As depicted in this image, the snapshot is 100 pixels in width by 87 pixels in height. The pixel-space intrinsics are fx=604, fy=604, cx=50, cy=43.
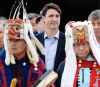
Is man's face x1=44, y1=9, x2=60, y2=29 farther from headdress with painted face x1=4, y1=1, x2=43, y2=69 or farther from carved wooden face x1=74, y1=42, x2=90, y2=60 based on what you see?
carved wooden face x1=74, y1=42, x2=90, y2=60

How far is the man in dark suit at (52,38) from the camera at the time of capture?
5.78 metres

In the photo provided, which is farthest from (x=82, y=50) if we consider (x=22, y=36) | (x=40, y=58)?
(x=22, y=36)

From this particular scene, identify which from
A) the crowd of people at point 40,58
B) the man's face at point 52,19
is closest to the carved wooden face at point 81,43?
the crowd of people at point 40,58

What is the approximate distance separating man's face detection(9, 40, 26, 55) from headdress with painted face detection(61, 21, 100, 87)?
412 millimetres

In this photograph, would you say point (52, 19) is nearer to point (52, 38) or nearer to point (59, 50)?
point (52, 38)

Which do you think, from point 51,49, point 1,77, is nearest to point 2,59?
point 1,77

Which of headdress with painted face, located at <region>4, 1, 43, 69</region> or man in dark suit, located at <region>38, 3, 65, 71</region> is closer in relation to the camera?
headdress with painted face, located at <region>4, 1, 43, 69</region>

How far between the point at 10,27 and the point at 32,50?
298 mm

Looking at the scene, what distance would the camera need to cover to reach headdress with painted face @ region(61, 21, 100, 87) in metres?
5.44

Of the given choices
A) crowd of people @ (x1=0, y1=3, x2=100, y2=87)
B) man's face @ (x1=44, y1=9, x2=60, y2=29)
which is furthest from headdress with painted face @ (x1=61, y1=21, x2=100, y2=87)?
man's face @ (x1=44, y1=9, x2=60, y2=29)

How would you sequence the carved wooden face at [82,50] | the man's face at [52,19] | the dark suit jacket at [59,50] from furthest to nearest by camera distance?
the man's face at [52,19], the dark suit jacket at [59,50], the carved wooden face at [82,50]

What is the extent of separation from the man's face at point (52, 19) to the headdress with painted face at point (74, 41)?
16.0 inches

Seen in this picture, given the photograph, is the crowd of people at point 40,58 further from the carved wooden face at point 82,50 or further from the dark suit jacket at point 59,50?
the dark suit jacket at point 59,50

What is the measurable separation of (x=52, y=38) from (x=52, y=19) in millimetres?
187
